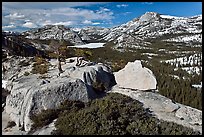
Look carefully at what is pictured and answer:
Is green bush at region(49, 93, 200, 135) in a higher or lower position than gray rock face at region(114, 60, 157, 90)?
lower

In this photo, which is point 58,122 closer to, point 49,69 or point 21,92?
point 21,92

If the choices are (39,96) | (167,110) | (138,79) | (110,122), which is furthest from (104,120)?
(138,79)

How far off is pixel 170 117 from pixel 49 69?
29.6 ft

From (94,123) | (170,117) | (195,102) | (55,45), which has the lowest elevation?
(195,102)

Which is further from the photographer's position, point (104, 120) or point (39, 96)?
point (39, 96)

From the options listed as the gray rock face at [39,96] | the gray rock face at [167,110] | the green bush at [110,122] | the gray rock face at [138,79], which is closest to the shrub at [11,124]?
the gray rock face at [39,96]

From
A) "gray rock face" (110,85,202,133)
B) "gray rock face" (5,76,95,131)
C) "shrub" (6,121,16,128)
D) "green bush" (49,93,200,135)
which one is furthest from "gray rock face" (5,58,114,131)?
"gray rock face" (110,85,202,133)

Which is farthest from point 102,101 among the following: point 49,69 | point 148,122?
point 49,69

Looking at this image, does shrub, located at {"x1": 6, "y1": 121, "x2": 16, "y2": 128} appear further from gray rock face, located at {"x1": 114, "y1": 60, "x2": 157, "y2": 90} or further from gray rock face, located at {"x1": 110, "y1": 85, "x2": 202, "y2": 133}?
gray rock face, located at {"x1": 114, "y1": 60, "x2": 157, "y2": 90}

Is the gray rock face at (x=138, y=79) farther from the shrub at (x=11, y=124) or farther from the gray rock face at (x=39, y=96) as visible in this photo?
the shrub at (x=11, y=124)

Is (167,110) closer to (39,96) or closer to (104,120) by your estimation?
(104,120)

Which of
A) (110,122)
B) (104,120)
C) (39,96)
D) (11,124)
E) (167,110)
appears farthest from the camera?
(167,110)

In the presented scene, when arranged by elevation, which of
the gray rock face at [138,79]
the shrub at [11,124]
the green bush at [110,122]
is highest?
the gray rock face at [138,79]

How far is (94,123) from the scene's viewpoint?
10391 mm
